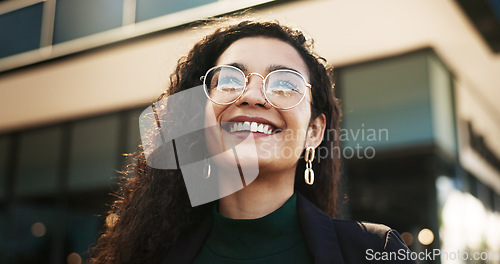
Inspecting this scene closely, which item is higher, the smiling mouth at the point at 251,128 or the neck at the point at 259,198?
the smiling mouth at the point at 251,128

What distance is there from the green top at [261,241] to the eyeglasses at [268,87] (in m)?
0.37

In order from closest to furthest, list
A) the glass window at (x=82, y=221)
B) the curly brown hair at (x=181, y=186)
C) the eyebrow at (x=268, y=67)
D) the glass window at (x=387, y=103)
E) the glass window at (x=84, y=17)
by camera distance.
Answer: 1. the eyebrow at (x=268, y=67)
2. the curly brown hair at (x=181, y=186)
3. the glass window at (x=387, y=103)
4. the glass window at (x=84, y=17)
5. the glass window at (x=82, y=221)

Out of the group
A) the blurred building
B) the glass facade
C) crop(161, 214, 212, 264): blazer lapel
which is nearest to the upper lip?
crop(161, 214, 212, 264): blazer lapel

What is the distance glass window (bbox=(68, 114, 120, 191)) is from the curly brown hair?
553 cm

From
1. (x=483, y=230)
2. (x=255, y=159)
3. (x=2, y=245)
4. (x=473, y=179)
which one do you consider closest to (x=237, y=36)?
(x=255, y=159)

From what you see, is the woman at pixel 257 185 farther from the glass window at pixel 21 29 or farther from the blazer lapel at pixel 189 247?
the glass window at pixel 21 29

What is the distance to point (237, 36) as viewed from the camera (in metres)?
1.98

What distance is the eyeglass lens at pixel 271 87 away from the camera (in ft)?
5.63

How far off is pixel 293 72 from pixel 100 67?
5149 mm

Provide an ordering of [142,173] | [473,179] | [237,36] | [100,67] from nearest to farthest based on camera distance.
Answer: [237,36] < [142,173] < [100,67] < [473,179]

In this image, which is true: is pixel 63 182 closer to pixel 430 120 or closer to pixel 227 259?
Result: pixel 430 120

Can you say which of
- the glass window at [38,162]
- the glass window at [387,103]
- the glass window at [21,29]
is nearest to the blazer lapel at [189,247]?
the glass window at [387,103]

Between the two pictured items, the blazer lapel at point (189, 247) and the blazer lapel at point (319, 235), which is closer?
the blazer lapel at point (319, 235)

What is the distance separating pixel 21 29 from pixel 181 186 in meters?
5.64
